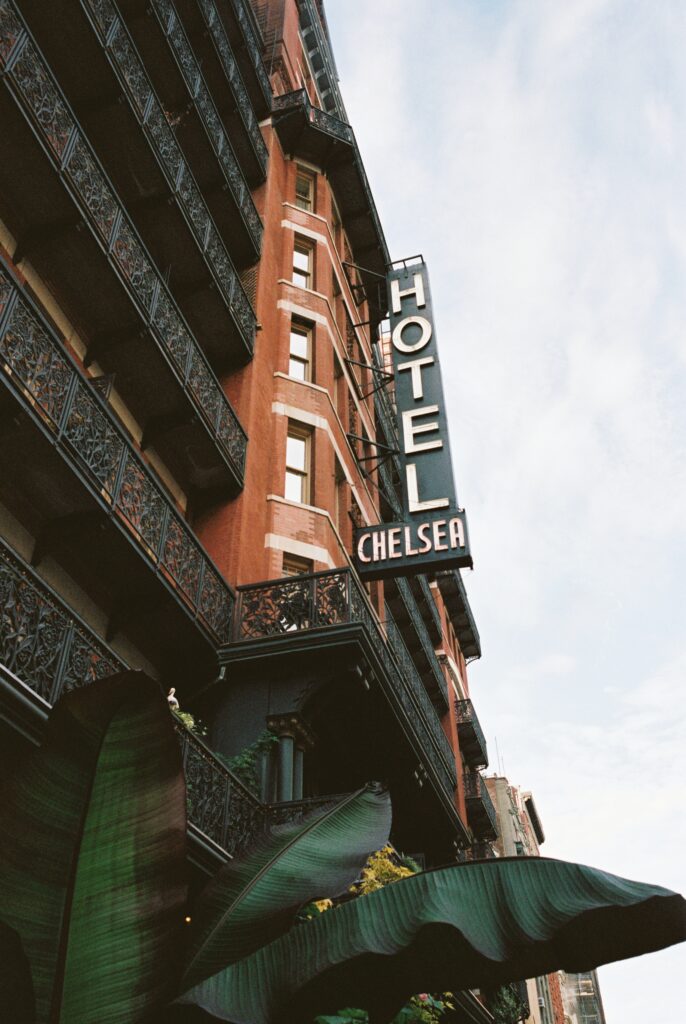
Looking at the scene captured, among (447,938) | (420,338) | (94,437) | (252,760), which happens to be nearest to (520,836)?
(420,338)

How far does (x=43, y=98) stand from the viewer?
1317 centimetres

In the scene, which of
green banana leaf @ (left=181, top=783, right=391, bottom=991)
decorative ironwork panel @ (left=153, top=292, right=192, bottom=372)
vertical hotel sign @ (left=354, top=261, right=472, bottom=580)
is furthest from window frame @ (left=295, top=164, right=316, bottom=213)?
green banana leaf @ (left=181, top=783, right=391, bottom=991)

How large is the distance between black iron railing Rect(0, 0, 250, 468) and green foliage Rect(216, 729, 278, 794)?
5519mm

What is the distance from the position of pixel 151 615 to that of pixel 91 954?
9310mm

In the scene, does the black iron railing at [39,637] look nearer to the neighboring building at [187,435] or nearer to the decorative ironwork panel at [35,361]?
the neighboring building at [187,435]

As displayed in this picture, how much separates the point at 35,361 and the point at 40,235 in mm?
3923

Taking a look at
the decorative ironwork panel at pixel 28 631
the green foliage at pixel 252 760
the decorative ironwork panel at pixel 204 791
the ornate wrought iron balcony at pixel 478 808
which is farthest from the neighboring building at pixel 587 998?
the decorative ironwork panel at pixel 28 631

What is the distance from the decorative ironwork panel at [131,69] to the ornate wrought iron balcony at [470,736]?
28.7 meters

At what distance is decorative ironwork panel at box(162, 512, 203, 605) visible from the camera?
46.6ft

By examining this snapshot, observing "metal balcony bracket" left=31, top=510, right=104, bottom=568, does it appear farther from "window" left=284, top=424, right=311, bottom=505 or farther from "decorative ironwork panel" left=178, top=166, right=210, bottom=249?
"decorative ironwork panel" left=178, top=166, right=210, bottom=249

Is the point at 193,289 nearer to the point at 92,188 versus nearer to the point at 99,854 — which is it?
the point at 92,188

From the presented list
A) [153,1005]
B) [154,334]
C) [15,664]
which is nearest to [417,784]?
[154,334]

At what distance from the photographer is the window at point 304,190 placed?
93.2 ft

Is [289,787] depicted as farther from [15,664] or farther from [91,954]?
[91,954]
